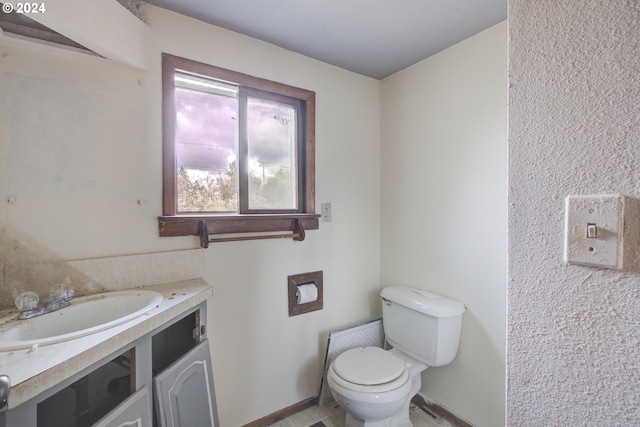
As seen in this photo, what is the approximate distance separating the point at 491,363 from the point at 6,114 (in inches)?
95.1

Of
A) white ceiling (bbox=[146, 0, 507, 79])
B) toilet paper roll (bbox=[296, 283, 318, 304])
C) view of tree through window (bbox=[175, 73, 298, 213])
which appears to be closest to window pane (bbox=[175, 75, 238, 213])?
view of tree through window (bbox=[175, 73, 298, 213])

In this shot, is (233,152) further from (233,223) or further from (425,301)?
(425,301)

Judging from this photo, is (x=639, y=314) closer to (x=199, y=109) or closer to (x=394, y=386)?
(x=394, y=386)

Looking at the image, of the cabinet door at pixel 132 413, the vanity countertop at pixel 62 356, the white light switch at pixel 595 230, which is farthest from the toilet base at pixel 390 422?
the white light switch at pixel 595 230

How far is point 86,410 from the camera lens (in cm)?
88

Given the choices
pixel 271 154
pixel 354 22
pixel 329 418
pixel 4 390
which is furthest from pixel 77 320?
pixel 354 22

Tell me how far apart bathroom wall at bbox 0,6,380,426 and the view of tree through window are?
147 millimetres

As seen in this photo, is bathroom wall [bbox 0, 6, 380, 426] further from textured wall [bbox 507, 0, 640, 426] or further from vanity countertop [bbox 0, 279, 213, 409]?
textured wall [bbox 507, 0, 640, 426]

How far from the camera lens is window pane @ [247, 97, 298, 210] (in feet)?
5.53

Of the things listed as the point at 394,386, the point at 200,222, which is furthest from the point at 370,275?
the point at 200,222

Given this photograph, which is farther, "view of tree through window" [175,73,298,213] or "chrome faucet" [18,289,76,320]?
"view of tree through window" [175,73,298,213]

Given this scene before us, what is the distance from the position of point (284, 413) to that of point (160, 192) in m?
1.46

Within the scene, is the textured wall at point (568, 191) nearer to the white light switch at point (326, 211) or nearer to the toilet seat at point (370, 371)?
the toilet seat at point (370, 371)

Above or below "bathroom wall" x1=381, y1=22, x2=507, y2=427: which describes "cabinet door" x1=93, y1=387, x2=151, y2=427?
below
